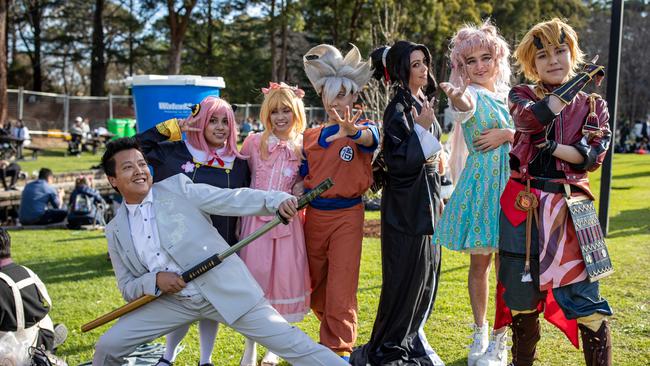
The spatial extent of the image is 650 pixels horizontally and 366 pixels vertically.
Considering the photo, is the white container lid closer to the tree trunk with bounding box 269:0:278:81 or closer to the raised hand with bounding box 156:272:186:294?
the raised hand with bounding box 156:272:186:294

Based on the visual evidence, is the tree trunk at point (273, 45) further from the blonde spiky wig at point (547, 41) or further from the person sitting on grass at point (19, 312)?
the blonde spiky wig at point (547, 41)

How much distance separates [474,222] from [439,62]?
90.1 ft

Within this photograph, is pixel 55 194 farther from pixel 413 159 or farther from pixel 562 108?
pixel 562 108

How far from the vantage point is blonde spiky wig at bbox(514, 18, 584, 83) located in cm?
311

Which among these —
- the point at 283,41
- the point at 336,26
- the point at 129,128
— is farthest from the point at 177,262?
the point at 283,41

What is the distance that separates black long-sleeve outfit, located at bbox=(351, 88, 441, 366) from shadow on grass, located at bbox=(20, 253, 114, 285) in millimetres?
4253

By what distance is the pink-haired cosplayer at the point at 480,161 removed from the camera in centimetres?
364

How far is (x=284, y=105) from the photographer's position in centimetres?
393

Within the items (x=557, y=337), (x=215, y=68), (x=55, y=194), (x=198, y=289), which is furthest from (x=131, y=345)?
(x=215, y=68)

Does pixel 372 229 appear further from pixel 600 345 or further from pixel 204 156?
pixel 600 345

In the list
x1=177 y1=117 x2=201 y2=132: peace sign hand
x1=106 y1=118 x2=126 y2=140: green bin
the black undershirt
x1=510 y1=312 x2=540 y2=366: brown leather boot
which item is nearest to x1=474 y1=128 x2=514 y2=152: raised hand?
the black undershirt

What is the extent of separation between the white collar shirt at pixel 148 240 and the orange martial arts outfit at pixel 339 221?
931 millimetres

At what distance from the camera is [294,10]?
91.4 ft

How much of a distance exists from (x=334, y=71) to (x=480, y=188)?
114 cm
